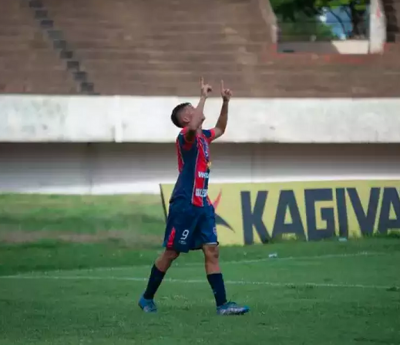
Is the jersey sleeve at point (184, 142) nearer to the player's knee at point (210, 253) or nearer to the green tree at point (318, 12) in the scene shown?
the player's knee at point (210, 253)

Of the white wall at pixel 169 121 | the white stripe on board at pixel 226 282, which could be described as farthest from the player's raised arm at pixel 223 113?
the white wall at pixel 169 121

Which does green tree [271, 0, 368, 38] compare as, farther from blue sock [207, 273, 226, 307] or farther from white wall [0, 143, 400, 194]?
blue sock [207, 273, 226, 307]

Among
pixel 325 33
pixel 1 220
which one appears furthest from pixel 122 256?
pixel 325 33

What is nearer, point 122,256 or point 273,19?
point 122,256

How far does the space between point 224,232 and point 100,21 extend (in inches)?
303

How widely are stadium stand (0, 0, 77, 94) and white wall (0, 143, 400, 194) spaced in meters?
1.42

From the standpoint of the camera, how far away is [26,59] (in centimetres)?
2006

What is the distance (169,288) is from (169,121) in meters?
10.5

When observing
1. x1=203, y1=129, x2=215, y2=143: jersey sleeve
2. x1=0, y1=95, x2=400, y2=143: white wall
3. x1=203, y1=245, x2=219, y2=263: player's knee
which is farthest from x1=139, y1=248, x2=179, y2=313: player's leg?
x1=0, y1=95, x2=400, y2=143: white wall

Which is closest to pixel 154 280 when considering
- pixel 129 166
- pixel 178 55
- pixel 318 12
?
pixel 129 166

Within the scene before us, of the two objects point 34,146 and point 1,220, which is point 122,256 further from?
point 34,146

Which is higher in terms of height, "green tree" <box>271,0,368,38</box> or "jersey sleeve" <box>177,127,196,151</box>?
"green tree" <box>271,0,368,38</box>

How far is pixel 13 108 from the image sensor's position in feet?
63.9

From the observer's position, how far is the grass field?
21.4 ft
